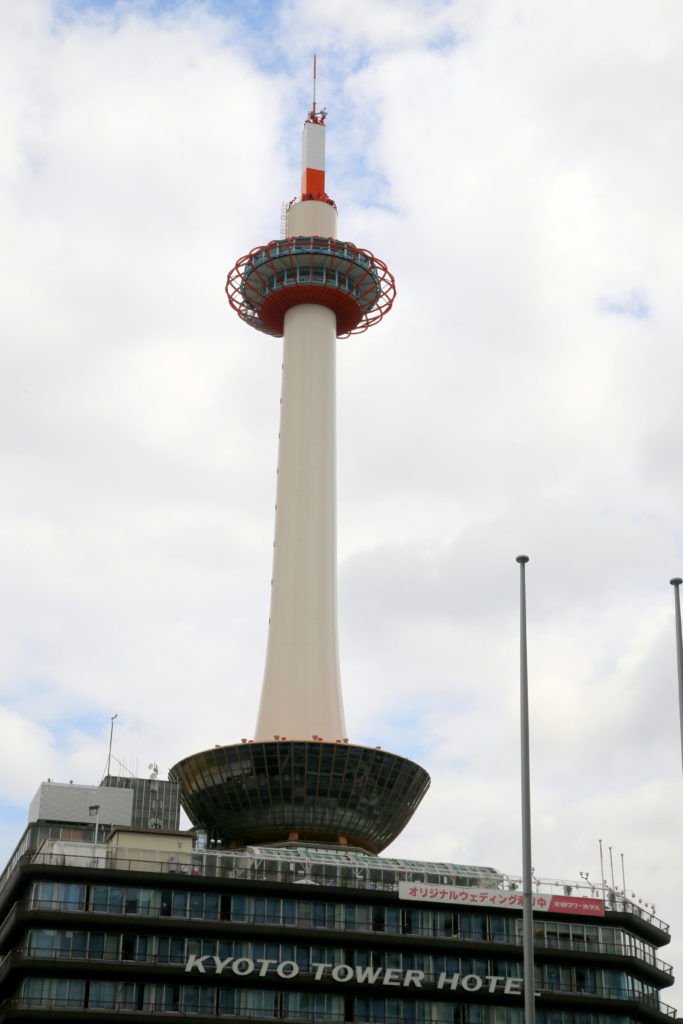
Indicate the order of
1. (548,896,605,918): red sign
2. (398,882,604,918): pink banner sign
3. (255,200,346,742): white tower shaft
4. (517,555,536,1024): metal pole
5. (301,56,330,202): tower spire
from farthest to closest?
1. (301,56,330,202): tower spire
2. (255,200,346,742): white tower shaft
3. (548,896,605,918): red sign
4. (398,882,604,918): pink banner sign
5. (517,555,536,1024): metal pole

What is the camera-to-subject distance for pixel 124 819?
131 meters

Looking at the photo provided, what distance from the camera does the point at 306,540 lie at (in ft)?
498

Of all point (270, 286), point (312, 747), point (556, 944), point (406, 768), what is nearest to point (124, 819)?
point (312, 747)

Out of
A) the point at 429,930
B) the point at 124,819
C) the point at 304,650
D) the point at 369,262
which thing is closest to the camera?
the point at 429,930

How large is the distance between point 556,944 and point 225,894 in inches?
1110

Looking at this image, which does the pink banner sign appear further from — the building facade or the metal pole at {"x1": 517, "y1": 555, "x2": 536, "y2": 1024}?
the metal pole at {"x1": 517, "y1": 555, "x2": 536, "y2": 1024}

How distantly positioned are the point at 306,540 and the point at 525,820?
3388 inches

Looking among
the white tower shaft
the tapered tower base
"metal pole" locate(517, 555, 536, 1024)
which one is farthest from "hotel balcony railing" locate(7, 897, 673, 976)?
"metal pole" locate(517, 555, 536, 1024)

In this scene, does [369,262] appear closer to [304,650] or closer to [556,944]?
[304,650]

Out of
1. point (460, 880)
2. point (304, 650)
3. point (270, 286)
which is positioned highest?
point (270, 286)

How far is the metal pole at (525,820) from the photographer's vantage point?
63438 mm

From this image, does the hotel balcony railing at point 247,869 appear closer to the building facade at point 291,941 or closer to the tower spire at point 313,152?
the building facade at point 291,941

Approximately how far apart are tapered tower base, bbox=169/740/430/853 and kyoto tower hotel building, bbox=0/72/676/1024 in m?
0.18

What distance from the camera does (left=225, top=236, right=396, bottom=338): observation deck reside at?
160m
